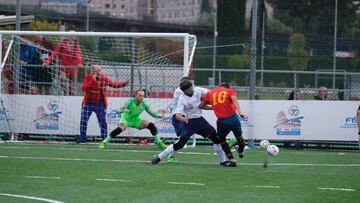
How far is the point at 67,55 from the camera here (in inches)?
1017

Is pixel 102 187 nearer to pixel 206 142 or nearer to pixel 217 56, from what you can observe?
pixel 206 142

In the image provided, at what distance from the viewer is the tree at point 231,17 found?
48.3 meters

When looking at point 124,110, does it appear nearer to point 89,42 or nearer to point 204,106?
point 204,106

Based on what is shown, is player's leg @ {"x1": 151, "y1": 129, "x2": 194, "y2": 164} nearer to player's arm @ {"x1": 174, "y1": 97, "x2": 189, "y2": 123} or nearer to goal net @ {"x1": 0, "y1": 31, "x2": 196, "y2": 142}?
player's arm @ {"x1": 174, "y1": 97, "x2": 189, "y2": 123}

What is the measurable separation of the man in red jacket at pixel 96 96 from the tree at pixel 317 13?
1647 inches

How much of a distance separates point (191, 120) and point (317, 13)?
54359 millimetres

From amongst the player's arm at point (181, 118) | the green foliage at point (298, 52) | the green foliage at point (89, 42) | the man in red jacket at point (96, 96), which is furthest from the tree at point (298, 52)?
the player's arm at point (181, 118)

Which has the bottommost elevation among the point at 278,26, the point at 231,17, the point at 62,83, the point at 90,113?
the point at 90,113

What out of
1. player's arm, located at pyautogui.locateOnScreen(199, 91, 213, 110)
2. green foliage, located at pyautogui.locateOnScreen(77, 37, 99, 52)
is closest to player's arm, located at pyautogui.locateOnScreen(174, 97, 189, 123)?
player's arm, located at pyautogui.locateOnScreen(199, 91, 213, 110)

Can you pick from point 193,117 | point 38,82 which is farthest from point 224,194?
point 38,82

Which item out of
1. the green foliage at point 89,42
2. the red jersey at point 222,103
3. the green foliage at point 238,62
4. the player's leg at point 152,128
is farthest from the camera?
the green foliage at point 238,62

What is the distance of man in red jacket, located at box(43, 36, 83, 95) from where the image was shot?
2566 cm

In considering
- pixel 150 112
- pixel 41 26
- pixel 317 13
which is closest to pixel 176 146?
pixel 150 112

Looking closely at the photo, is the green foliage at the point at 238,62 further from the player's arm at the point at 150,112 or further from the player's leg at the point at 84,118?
the player's arm at the point at 150,112
